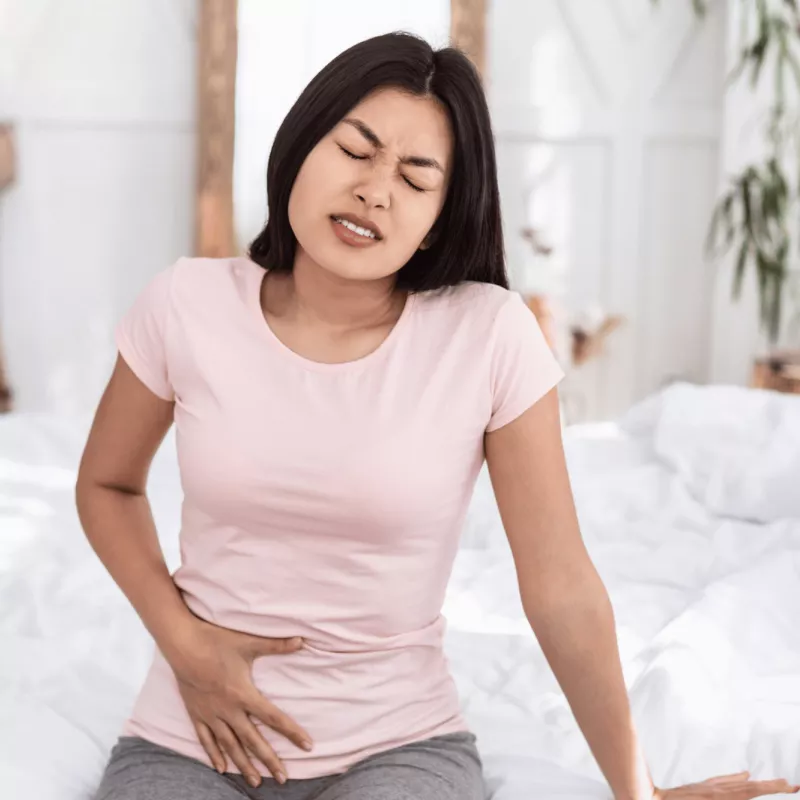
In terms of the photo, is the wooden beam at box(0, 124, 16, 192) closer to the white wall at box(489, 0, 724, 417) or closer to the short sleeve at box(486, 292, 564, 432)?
the white wall at box(489, 0, 724, 417)

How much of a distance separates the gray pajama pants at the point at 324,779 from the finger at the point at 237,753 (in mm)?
15

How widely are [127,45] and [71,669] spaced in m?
3.04

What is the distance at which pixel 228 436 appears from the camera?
1029mm

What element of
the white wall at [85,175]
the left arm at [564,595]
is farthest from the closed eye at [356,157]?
the white wall at [85,175]

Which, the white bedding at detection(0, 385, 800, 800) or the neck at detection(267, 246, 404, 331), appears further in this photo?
the white bedding at detection(0, 385, 800, 800)

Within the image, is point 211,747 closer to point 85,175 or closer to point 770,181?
point 770,181

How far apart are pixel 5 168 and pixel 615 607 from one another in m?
2.93

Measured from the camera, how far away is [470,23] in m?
3.87

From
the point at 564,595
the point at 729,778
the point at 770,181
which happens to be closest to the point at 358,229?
the point at 564,595

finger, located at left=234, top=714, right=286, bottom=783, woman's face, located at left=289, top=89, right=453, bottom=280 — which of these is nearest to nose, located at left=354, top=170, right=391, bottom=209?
woman's face, located at left=289, top=89, right=453, bottom=280

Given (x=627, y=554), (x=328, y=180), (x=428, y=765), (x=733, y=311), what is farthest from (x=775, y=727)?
(x=733, y=311)

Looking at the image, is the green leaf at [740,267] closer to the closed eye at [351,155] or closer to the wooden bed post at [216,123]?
the wooden bed post at [216,123]

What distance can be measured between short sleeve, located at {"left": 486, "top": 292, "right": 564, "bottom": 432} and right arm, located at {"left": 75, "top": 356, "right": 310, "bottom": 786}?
282mm

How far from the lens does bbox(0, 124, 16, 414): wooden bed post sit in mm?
3838
